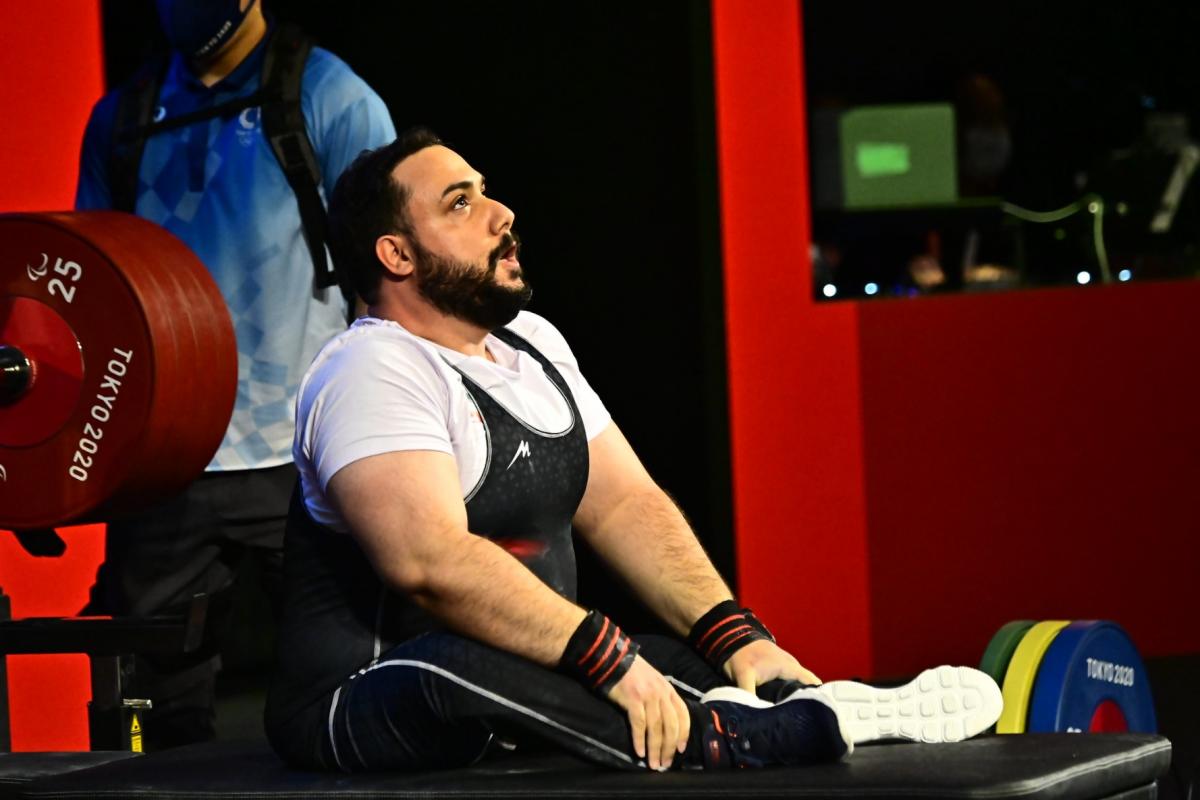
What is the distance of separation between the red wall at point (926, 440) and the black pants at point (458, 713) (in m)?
2.34

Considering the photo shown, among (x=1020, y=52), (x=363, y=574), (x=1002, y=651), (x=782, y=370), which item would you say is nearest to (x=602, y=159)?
(x=782, y=370)

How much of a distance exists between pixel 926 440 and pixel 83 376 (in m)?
2.54

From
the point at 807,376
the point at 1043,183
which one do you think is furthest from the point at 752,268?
the point at 1043,183

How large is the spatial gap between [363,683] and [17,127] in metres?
1.85

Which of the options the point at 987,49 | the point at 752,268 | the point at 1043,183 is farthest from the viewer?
the point at 987,49

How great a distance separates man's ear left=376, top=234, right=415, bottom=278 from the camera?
2582 mm

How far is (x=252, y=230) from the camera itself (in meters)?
3.22

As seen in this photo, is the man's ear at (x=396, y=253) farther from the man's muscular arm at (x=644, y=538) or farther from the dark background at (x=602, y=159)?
the dark background at (x=602, y=159)

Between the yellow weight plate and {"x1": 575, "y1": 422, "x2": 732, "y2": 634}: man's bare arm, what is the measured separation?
1.95 feet

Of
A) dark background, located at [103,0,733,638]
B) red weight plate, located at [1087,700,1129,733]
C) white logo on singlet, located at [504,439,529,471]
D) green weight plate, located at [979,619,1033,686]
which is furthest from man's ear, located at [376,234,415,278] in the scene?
dark background, located at [103,0,733,638]

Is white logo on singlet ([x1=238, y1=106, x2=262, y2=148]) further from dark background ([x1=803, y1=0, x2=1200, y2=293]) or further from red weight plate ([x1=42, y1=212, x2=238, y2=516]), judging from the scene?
dark background ([x1=803, y1=0, x2=1200, y2=293])

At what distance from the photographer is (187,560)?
319 centimetres

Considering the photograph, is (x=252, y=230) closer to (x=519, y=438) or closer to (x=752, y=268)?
(x=519, y=438)

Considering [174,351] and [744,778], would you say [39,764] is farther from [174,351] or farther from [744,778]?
[744,778]
